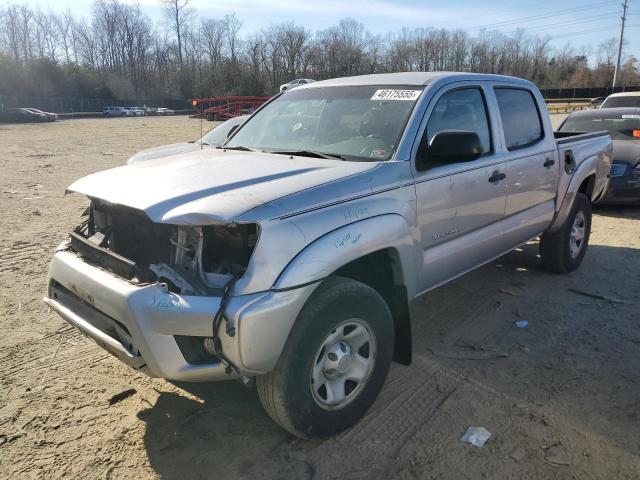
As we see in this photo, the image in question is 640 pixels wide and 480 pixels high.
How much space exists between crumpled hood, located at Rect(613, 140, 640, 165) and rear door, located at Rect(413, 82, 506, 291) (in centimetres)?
567

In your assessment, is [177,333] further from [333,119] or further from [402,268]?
[333,119]

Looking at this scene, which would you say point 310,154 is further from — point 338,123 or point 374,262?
point 374,262

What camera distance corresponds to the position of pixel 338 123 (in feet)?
12.3

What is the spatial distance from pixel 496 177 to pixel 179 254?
2552mm

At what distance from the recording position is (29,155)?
17.0 m

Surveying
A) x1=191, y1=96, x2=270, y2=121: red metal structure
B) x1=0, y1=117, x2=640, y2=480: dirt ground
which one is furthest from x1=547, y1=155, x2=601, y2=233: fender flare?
x1=191, y1=96, x2=270, y2=121: red metal structure

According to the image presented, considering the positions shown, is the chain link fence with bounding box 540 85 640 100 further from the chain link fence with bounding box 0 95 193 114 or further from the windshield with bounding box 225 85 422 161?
the windshield with bounding box 225 85 422 161

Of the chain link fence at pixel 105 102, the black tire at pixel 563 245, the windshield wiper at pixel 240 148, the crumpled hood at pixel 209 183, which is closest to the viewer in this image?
the crumpled hood at pixel 209 183

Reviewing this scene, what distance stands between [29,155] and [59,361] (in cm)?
1564

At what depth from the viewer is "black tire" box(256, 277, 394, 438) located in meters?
2.58

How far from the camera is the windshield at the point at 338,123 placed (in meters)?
3.46

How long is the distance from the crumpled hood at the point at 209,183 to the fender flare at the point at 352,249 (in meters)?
0.31

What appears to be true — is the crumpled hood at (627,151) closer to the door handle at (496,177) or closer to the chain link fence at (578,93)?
the door handle at (496,177)

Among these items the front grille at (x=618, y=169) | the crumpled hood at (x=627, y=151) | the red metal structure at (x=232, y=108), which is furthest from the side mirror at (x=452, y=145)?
the red metal structure at (x=232, y=108)
